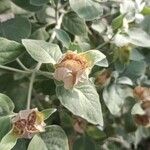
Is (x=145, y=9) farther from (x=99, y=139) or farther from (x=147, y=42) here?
(x=99, y=139)

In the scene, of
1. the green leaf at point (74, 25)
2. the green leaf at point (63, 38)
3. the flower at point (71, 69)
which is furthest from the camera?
the green leaf at point (74, 25)

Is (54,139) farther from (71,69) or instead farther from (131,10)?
(131,10)

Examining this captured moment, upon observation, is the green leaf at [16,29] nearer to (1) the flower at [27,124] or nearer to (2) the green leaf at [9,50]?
(2) the green leaf at [9,50]

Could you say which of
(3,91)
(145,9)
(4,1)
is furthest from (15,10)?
(145,9)

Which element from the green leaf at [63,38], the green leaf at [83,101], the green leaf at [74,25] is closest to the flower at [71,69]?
the green leaf at [83,101]

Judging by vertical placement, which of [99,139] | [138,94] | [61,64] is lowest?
[99,139]

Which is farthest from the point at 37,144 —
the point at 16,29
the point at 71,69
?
the point at 16,29
